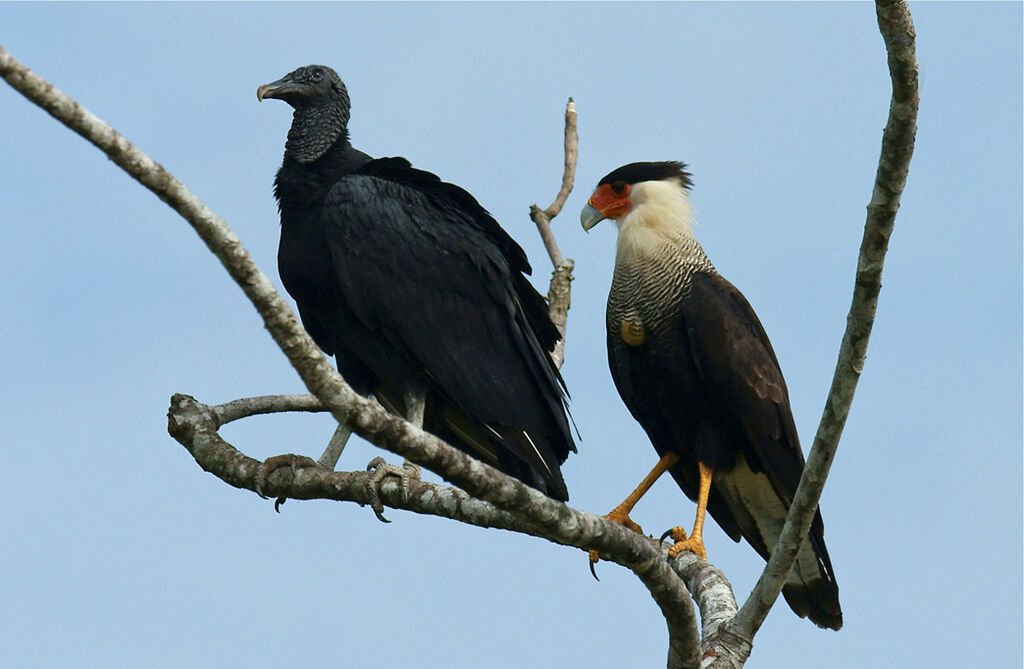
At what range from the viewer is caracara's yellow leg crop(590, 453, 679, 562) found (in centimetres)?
500

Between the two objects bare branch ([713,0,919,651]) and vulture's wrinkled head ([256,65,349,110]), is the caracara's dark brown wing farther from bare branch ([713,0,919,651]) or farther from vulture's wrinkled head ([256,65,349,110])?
vulture's wrinkled head ([256,65,349,110])

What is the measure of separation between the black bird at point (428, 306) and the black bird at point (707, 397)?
1.37 ft

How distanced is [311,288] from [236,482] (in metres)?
0.85

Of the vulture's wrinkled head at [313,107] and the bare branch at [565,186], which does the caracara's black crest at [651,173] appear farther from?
the vulture's wrinkled head at [313,107]

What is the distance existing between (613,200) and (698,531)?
65.1 inches

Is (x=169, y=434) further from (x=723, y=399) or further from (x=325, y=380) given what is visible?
(x=723, y=399)

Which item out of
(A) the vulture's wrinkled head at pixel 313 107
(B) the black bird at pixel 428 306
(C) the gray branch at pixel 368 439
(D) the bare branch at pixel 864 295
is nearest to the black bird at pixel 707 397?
(B) the black bird at pixel 428 306

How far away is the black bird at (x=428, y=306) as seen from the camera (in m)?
4.47

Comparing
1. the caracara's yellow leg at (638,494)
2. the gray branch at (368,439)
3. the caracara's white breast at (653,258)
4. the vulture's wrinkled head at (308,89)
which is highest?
the vulture's wrinkled head at (308,89)

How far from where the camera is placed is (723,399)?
4820mm

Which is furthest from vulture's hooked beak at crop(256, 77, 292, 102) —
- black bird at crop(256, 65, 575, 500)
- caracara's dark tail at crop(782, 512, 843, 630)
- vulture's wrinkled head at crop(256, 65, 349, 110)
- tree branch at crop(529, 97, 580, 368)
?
caracara's dark tail at crop(782, 512, 843, 630)

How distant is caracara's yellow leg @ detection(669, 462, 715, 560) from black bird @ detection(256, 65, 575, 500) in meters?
0.60

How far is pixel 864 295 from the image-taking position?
9.97 ft

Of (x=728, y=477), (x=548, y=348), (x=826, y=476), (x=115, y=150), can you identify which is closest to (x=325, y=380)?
(x=115, y=150)
